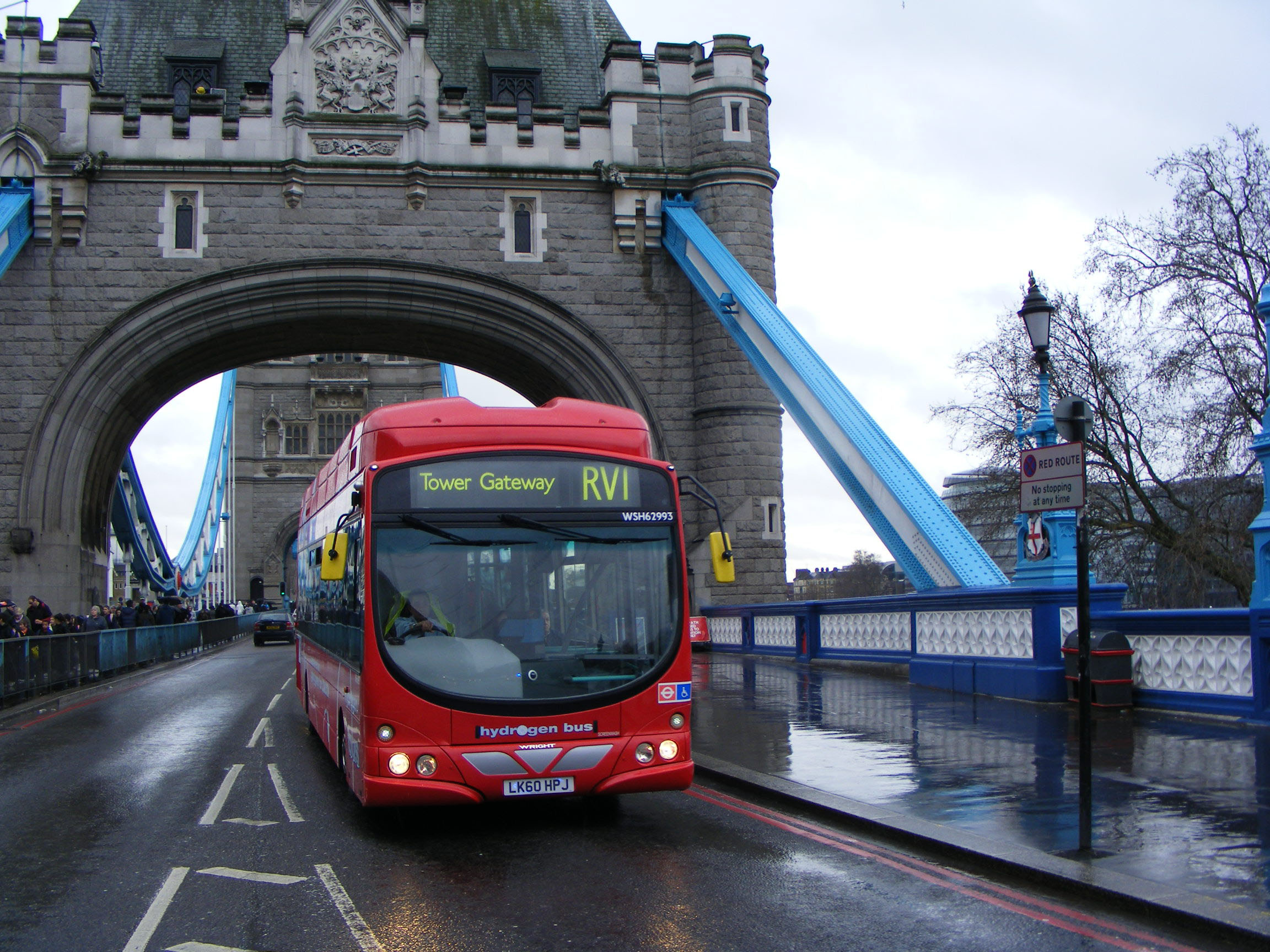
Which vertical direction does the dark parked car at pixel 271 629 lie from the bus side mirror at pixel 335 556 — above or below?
below

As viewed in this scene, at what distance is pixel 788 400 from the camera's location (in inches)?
766

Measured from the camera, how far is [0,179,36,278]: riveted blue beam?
2084 cm

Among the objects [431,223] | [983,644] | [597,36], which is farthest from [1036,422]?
[597,36]

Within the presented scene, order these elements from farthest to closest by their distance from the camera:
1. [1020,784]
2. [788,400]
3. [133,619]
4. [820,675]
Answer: [133,619] < [788,400] < [820,675] < [1020,784]

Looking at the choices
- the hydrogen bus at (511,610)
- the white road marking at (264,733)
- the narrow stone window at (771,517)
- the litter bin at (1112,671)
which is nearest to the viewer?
the hydrogen bus at (511,610)

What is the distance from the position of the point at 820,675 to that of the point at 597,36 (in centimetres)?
1702

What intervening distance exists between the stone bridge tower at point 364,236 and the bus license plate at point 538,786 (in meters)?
15.4

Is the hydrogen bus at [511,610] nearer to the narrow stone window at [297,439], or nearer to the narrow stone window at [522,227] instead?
the narrow stone window at [522,227]

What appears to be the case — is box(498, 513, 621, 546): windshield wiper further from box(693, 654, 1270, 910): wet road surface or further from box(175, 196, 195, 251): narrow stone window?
box(175, 196, 195, 251): narrow stone window

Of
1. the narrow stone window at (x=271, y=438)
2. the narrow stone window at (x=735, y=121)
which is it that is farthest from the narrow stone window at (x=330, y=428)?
the narrow stone window at (x=735, y=121)

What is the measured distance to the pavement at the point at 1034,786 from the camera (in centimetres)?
523

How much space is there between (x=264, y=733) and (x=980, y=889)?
27.5 feet

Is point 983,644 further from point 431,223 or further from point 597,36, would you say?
point 597,36

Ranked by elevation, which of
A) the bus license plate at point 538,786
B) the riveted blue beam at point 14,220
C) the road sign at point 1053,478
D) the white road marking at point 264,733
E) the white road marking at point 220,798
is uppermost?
the riveted blue beam at point 14,220
